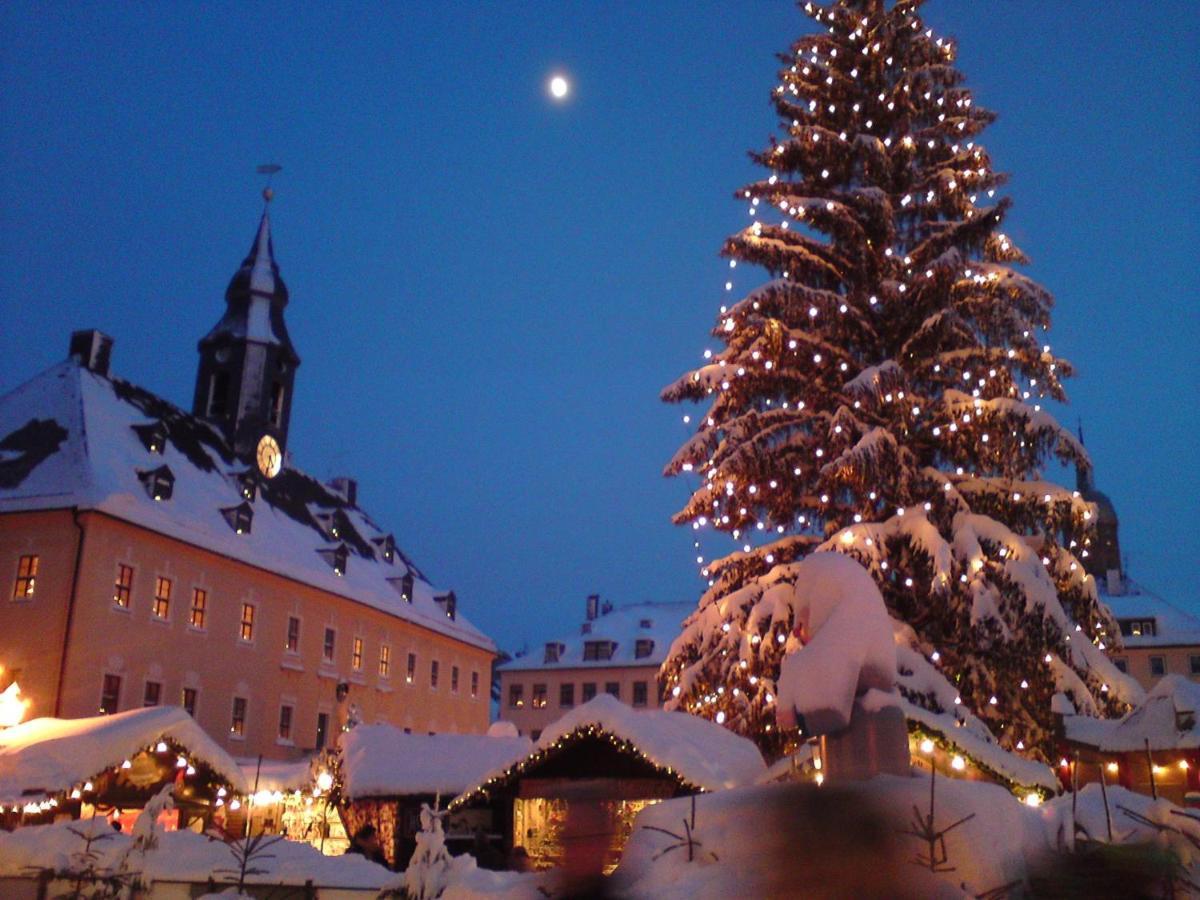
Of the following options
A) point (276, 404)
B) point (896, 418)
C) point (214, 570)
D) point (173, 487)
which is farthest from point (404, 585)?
point (896, 418)

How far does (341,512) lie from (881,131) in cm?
3577

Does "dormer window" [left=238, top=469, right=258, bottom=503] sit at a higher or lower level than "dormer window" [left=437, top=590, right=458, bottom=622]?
higher

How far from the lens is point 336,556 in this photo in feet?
154

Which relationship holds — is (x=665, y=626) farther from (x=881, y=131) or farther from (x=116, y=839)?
(x=116, y=839)

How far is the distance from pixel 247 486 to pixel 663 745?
1276 inches

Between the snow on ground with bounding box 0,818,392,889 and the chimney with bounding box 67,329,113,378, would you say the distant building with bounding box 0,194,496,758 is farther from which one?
the snow on ground with bounding box 0,818,392,889

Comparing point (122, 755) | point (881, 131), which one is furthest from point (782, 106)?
point (122, 755)

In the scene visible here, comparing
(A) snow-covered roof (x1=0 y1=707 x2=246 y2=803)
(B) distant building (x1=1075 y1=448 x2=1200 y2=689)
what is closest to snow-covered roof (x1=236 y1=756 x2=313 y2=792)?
(A) snow-covered roof (x1=0 y1=707 x2=246 y2=803)

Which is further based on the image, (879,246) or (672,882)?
(879,246)

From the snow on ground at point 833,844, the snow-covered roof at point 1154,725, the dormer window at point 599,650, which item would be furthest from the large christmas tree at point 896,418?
the dormer window at point 599,650

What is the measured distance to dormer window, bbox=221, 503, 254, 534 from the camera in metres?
40.5

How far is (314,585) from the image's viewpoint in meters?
43.6

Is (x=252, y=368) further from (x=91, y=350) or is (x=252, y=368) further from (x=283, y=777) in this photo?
(x=283, y=777)

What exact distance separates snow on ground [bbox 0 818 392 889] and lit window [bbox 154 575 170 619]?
2643cm
